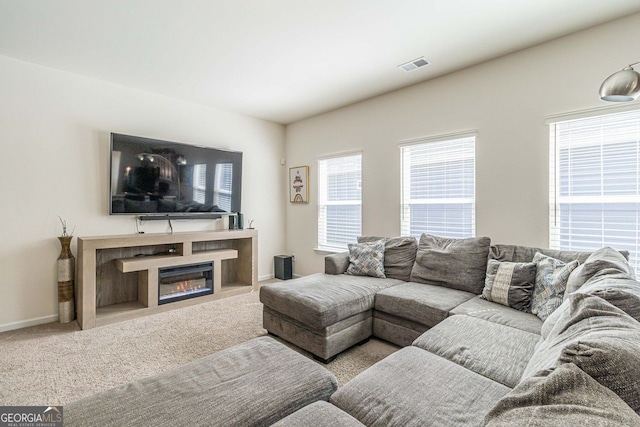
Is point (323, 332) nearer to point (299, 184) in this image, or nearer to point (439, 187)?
point (439, 187)

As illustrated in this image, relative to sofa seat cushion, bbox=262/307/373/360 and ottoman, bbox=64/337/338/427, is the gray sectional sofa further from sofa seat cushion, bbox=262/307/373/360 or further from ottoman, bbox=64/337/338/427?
ottoman, bbox=64/337/338/427

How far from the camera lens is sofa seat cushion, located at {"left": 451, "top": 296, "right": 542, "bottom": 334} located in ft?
6.28

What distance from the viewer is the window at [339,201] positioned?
4246mm

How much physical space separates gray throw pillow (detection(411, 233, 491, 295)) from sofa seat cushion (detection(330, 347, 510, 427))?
1408mm

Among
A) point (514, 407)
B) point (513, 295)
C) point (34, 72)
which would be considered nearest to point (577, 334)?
point (514, 407)

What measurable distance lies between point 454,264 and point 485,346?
4.00 feet

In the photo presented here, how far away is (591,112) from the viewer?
2.43 m

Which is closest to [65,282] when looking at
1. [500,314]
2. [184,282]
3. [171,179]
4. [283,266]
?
[184,282]

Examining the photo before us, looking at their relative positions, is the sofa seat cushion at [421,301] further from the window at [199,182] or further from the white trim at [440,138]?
the window at [199,182]

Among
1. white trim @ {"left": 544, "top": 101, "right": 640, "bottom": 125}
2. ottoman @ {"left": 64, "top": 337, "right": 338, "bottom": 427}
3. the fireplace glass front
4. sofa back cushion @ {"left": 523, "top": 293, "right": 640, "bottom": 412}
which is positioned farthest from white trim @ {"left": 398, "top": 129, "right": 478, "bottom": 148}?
the fireplace glass front

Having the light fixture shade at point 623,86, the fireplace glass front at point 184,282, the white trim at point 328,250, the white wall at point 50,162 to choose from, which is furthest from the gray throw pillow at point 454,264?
the white wall at point 50,162

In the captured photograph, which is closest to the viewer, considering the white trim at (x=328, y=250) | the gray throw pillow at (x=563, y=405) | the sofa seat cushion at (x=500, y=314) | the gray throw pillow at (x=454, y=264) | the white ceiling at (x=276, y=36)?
the gray throw pillow at (x=563, y=405)

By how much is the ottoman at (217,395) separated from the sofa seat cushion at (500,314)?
1.31 m

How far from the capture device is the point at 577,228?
8.32ft
